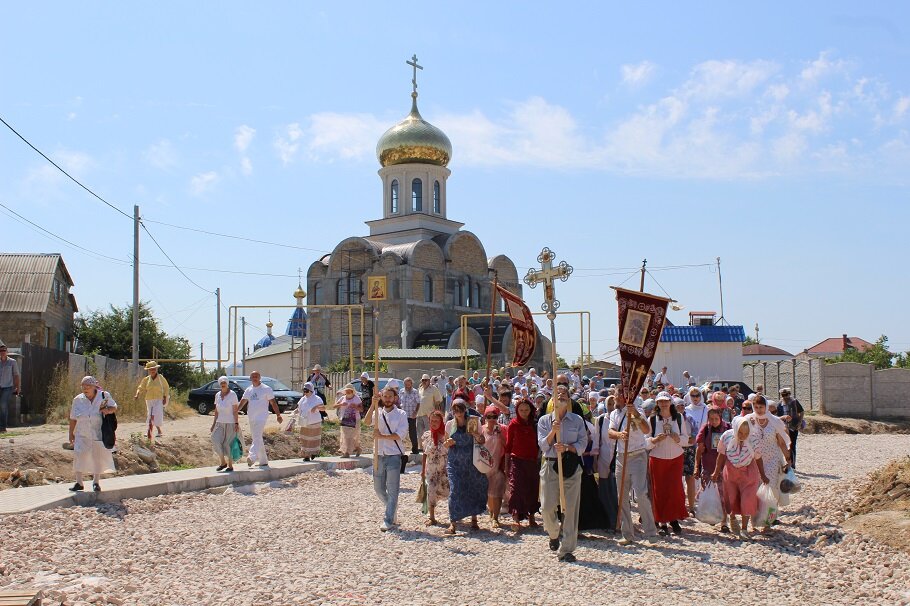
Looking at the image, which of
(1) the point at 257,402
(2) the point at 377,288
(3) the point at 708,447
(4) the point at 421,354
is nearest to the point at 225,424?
(1) the point at 257,402

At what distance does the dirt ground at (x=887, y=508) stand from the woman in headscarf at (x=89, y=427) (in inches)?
364

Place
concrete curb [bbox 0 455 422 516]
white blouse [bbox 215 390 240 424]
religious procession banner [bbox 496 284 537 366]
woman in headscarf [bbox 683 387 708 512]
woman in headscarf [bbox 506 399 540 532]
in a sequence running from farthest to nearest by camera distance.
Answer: white blouse [bbox 215 390 240 424] < religious procession banner [bbox 496 284 537 366] < woman in headscarf [bbox 683 387 708 512] < concrete curb [bbox 0 455 422 516] < woman in headscarf [bbox 506 399 540 532]

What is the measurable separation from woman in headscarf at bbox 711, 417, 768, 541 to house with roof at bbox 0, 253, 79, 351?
31.4 metres

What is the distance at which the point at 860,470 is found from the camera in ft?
56.6

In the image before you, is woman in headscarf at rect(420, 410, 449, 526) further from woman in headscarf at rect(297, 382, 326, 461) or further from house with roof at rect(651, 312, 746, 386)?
house with roof at rect(651, 312, 746, 386)

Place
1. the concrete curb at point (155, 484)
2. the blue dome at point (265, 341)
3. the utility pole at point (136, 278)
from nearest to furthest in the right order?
the concrete curb at point (155, 484)
the utility pole at point (136, 278)
the blue dome at point (265, 341)

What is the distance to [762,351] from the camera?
289ft

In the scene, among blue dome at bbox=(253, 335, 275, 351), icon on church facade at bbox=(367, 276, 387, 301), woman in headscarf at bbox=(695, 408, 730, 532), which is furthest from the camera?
blue dome at bbox=(253, 335, 275, 351)

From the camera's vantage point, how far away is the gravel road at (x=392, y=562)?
7914 mm

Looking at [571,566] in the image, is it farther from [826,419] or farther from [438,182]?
[438,182]

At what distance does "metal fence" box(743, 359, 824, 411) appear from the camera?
31172mm

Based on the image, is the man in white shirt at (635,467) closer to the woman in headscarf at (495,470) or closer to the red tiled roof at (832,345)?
the woman in headscarf at (495,470)

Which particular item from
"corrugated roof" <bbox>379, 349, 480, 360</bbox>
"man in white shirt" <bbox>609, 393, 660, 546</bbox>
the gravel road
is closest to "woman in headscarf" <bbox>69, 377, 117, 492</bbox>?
the gravel road

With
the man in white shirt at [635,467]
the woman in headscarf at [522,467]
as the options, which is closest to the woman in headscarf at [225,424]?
the woman in headscarf at [522,467]
